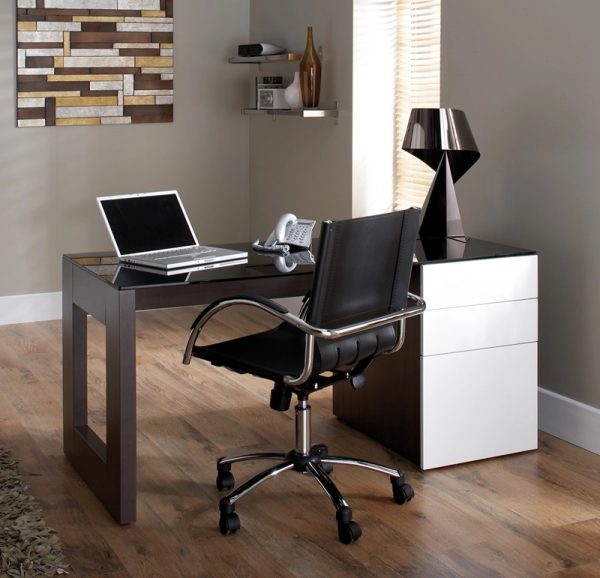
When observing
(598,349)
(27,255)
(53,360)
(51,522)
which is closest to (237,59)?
(27,255)

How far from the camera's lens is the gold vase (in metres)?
4.83

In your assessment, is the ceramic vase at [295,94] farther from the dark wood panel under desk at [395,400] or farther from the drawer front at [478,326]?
the drawer front at [478,326]

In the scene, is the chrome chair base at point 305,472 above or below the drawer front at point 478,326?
below

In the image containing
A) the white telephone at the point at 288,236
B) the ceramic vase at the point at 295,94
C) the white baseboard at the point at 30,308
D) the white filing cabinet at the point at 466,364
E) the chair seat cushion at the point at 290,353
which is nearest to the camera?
the chair seat cushion at the point at 290,353

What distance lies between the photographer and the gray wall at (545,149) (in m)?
3.40

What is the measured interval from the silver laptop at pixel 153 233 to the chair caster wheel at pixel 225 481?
2.15 feet

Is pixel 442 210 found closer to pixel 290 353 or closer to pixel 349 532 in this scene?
pixel 290 353

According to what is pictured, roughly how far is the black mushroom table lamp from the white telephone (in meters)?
0.48

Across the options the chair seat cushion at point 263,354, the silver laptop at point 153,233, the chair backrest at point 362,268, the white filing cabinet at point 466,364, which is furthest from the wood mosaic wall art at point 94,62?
the chair backrest at point 362,268

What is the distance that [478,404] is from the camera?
3309 millimetres

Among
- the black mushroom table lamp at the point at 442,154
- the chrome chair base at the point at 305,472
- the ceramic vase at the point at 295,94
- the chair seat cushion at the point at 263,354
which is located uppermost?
the ceramic vase at the point at 295,94

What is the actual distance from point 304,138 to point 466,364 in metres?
2.24

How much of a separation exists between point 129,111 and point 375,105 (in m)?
1.47

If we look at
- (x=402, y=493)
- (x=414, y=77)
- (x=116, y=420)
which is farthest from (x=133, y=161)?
(x=402, y=493)
